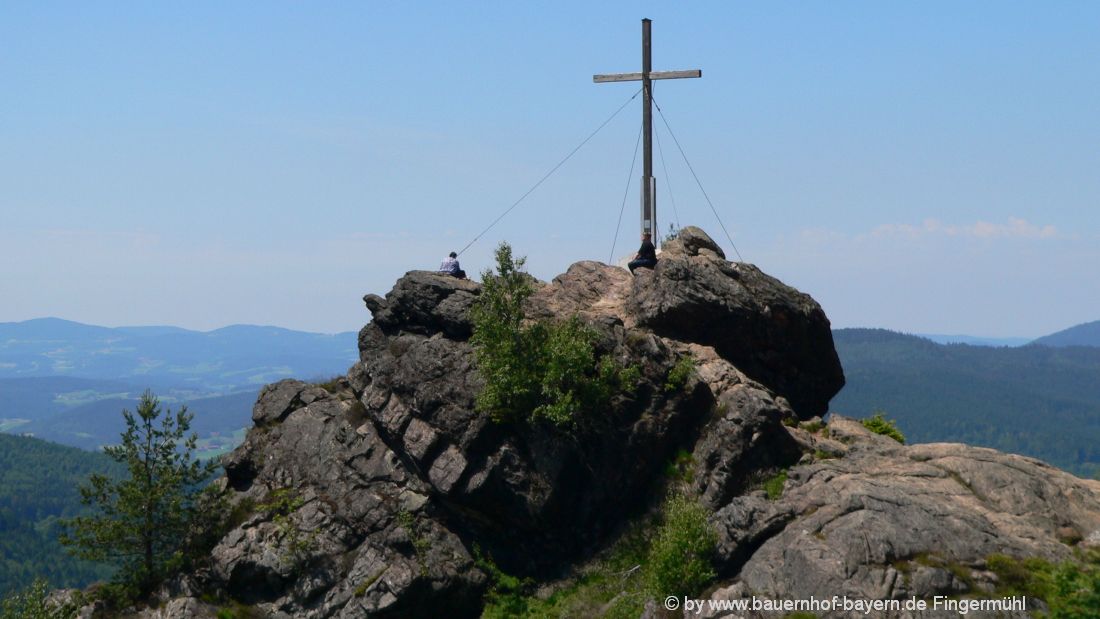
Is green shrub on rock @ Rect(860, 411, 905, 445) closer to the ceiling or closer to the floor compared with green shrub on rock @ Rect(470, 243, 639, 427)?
closer to the floor

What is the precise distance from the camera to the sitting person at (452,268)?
40.1 m

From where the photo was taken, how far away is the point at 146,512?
3428 centimetres

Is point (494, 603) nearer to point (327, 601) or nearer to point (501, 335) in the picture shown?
point (327, 601)

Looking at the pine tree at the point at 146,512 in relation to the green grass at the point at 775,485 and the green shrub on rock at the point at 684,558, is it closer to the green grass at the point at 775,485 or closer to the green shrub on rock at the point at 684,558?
the green shrub on rock at the point at 684,558

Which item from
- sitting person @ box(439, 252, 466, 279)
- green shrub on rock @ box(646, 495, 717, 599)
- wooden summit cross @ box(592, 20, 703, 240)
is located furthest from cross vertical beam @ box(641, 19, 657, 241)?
green shrub on rock @ box(646, 495, 717, 599)

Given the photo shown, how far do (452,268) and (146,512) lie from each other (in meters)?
14.3

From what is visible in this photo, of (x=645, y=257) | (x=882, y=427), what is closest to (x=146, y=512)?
(x=645, y=257)

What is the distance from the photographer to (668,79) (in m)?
42.9

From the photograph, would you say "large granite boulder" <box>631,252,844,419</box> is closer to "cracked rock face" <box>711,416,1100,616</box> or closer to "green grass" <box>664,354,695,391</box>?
"green grass" <box>664,354,695,391</box>

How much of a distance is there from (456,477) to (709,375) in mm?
9517

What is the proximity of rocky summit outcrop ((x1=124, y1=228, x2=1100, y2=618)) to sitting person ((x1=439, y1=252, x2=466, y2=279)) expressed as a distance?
3.68 ft

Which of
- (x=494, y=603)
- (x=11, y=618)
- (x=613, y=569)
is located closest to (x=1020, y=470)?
(x=613, y=569)

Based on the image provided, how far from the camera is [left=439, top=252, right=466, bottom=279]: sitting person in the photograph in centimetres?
4009

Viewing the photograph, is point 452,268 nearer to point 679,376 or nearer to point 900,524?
point 679,376
